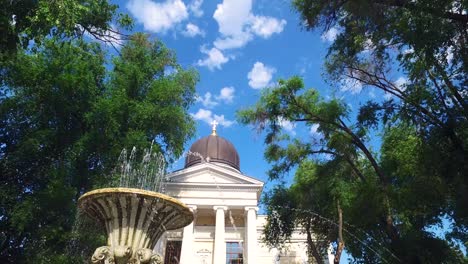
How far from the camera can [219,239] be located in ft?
86.4

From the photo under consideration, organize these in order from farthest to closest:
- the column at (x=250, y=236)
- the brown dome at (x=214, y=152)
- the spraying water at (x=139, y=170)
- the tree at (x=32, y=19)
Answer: the brown dome at (x=214, y=152) → the column at (x=250, y=236) → the spraying water at (x=139, y=170) → the tree at (x=32, y=19)

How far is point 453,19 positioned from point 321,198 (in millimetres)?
11307

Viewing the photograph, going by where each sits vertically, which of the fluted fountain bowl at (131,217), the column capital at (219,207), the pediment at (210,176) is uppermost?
the pediment at (210,176)

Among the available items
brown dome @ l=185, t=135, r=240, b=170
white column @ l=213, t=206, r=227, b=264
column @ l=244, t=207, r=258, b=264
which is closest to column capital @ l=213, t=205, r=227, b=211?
white column @ l=213, t=206, r=227, b=264

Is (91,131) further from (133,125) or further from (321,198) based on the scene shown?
(321,198)

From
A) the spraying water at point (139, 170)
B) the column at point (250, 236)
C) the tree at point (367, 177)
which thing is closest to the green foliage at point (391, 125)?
the tree at point (367, 177)

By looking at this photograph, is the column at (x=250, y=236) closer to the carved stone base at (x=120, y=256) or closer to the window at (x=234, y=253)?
the window at (x=234, y=253)

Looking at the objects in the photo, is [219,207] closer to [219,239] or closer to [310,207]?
[219,239]

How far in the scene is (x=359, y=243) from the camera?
16938 mm

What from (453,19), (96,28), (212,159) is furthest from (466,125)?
(212,159)

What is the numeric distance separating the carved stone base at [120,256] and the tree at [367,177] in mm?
6950

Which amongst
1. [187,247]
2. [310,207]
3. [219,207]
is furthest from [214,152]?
[310,207]

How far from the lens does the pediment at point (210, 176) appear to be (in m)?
29.2

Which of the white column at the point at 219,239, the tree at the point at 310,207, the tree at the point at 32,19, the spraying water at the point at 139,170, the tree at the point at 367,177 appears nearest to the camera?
the tree at the point at 32,19
